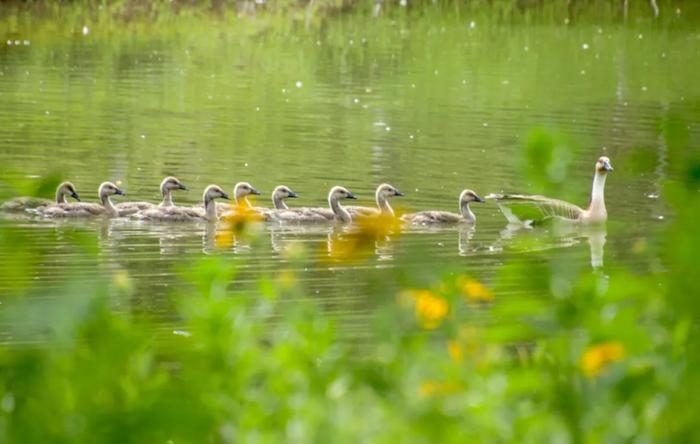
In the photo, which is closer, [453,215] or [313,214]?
[453,215]

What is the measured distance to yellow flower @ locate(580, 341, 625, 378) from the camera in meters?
3.80

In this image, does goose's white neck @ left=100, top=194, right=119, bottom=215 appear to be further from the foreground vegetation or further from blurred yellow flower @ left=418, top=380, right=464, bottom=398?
blurred yellow flower @ left=418, top=380, right=464, bottom=398

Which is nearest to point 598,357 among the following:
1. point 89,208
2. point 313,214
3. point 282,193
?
point 313,214

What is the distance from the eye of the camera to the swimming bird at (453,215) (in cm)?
1438

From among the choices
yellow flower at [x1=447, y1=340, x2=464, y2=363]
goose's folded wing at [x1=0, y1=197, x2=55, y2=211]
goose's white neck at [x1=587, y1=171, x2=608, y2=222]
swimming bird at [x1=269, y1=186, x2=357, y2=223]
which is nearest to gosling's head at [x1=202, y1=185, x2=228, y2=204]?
swimming bird at [x1=269, y1=186, x2=357, y2=223]

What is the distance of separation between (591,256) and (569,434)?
24.3ft

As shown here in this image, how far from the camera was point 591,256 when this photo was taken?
11180 mm

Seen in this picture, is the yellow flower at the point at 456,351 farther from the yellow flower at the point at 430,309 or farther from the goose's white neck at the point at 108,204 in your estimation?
the goose's white neck at the point at 108,204

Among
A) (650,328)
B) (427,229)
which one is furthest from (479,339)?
(427,229)

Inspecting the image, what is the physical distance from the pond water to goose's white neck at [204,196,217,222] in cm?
34

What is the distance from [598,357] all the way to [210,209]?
38.3ft

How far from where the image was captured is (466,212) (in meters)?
15.3

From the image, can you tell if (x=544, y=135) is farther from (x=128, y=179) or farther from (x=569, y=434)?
(x=128, y=179)

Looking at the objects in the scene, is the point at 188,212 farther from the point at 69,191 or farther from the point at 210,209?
the point at 69,191
